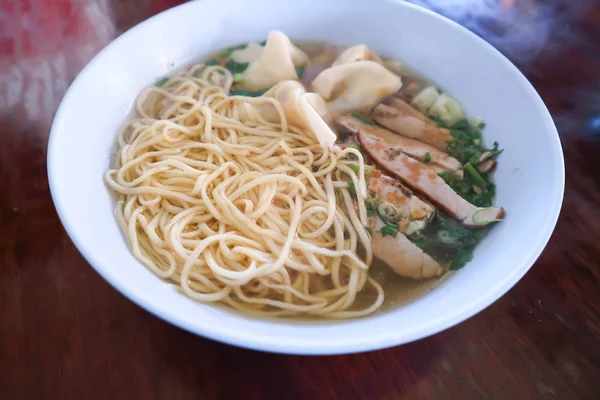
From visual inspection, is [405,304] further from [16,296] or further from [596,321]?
[16,296]

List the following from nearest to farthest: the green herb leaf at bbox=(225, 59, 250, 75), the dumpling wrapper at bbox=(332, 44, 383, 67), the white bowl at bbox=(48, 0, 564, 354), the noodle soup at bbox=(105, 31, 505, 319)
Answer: the white bowl at bbox=(48, 0, 564, 354)
the noodle soup at bbox=(105, 31, 505, 319)
the dumpling wrapper at bbox=(332, 44, 383, 67)
the green herb leaf at bbox=(225, 59, 250, 75)

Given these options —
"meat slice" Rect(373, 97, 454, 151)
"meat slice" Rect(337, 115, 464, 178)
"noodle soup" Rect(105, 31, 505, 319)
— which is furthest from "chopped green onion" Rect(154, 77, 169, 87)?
"meat slice" Rect(373, 97, 454, 151)

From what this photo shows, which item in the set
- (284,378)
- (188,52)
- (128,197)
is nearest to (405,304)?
(284,378)

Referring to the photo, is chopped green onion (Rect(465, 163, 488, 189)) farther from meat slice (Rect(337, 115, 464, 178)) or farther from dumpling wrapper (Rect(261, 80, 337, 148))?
dumpling wrapper (Rect(261, 80, 337, 148))

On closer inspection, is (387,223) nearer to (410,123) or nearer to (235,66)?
(410,123)

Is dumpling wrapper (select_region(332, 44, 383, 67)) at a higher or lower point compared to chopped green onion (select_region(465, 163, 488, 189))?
higher

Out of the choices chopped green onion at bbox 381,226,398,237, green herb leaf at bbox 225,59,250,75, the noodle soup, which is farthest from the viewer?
green herb leaf at bbox 225,59,250,75

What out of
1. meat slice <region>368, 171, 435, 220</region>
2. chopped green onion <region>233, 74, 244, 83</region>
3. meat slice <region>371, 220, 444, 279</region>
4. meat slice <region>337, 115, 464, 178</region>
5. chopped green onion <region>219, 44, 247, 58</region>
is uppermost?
chopped green onion <region>219, 44, 247, 58</region>

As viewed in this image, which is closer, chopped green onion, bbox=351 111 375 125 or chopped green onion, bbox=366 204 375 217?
chopped green onion, bbox=366 204 375 217
